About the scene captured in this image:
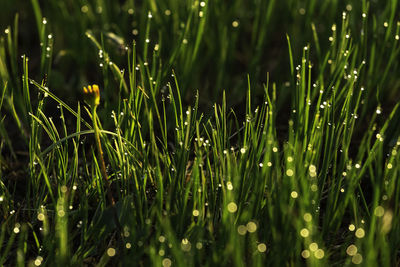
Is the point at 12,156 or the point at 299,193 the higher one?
the point at 299,193

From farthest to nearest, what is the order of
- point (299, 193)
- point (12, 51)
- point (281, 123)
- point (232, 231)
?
point (281, 123) → point (12, 51) → point (299, 193) → point (232, 231)

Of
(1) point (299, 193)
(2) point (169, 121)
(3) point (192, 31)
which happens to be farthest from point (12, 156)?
(1) point (299, 193)

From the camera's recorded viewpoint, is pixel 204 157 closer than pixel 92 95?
No

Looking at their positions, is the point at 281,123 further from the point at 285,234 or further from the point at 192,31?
the point at 285,234

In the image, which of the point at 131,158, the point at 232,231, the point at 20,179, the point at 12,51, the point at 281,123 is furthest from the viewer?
the point at 281,123

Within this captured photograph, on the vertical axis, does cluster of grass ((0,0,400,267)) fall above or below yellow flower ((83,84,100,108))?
below

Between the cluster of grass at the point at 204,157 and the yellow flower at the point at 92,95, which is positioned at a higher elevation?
the yellow flower at the point at 92,95

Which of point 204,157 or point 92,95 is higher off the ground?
point 92,95

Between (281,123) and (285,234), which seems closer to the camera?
(285,234)
